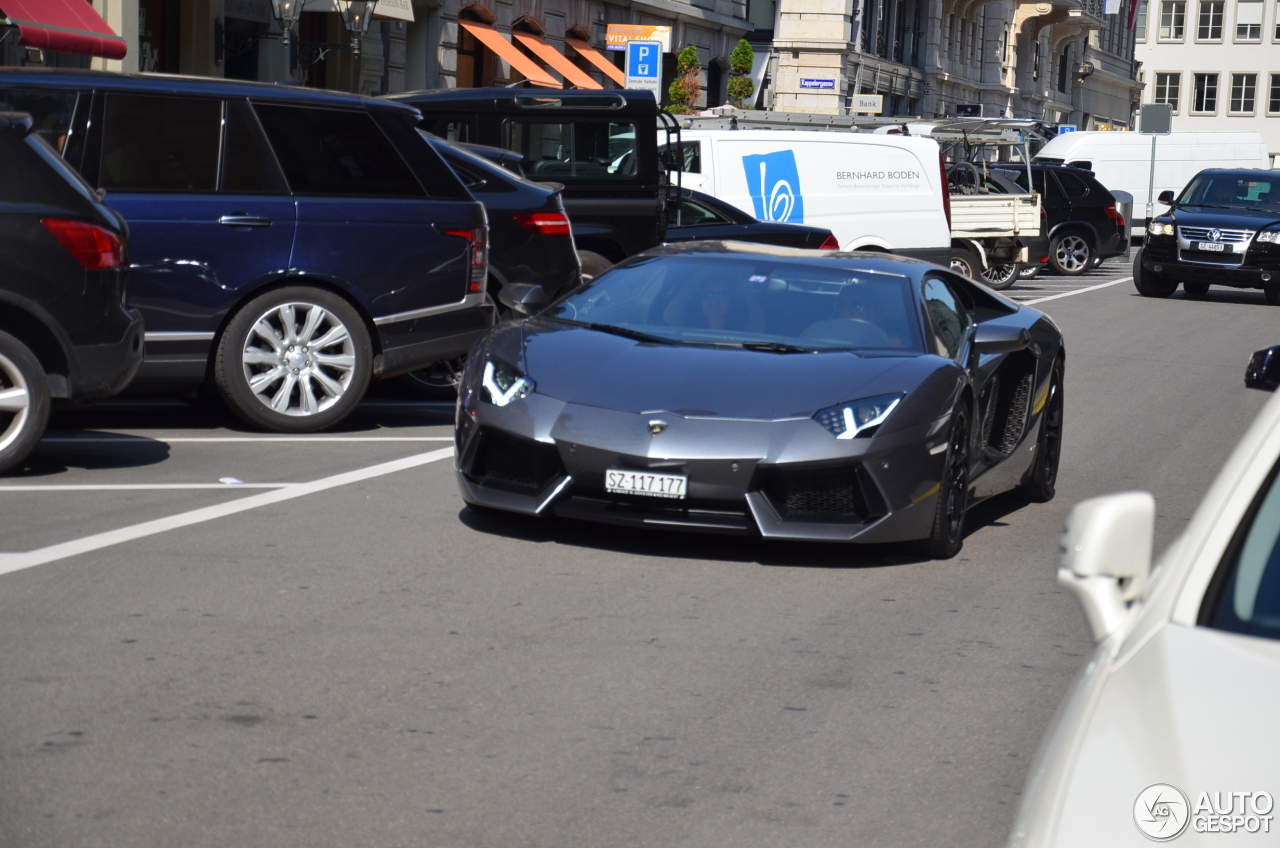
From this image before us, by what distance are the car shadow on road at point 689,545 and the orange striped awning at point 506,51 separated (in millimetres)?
24455

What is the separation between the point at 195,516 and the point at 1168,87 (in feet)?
352

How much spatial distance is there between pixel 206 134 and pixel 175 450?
5.50ft

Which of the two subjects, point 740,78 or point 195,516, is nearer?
point 195,516

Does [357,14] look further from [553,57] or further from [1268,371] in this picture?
[1268,371]

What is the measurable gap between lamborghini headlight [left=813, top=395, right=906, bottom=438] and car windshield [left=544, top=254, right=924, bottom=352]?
0.61 meters

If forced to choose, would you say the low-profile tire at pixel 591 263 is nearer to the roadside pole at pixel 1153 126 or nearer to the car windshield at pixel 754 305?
the car windshield at pixel 754 305

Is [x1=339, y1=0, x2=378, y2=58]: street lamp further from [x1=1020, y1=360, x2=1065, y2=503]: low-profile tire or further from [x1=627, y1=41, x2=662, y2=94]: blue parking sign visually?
[x1=1020, y1=360, x2=1065, y2=503]: low-profile tire

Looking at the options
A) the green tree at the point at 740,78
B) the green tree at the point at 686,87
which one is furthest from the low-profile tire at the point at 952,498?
the green tree at the point at 740,78

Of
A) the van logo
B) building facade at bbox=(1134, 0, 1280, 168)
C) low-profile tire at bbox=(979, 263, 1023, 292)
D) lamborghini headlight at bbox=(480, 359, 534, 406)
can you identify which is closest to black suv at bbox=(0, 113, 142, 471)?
lamborghini headlight at bbox=(480, 359, 534, 406)

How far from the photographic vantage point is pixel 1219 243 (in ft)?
87.5

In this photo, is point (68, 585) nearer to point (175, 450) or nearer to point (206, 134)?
point (175, 450)

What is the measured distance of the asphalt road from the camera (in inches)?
158

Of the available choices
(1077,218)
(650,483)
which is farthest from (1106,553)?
(1077,218)

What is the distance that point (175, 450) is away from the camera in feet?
30.5
